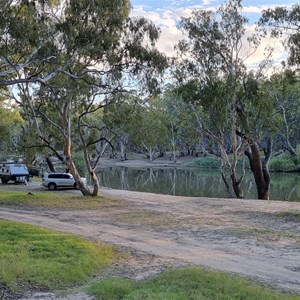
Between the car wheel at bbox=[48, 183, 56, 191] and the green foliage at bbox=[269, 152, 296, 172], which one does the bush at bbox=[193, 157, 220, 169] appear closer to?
the green foliage at bbox=[269, 152, 296, 172]

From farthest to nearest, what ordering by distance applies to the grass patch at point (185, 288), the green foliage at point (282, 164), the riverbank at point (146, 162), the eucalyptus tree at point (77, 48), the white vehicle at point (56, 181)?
the riverbank at point (146, 162) < the green foliage at point (282, 164) < the white vehicle at point (56, 181) < the eucalyptus tree at point (77, 48) < the grass patch at point (185, 288)

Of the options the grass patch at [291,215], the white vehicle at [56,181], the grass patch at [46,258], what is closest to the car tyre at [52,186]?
the white vehicle at [56,181]

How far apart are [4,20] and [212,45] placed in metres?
15.3

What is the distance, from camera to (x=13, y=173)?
1550 inches

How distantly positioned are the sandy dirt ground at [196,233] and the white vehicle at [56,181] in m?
12.4

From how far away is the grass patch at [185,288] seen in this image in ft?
22.5

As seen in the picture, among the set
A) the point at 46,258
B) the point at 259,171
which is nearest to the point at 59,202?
the point at 259,171

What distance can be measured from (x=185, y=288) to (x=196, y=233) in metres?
7.42

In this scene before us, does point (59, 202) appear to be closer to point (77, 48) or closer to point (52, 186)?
point (77, 48)

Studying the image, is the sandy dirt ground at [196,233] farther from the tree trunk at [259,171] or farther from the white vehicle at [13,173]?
the white vehicle at [13,173]

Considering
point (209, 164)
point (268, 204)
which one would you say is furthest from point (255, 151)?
point (209, 164)

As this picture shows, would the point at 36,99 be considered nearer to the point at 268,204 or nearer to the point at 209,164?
the point at 268,204

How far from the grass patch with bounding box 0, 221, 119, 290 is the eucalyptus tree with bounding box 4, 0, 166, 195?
601 cm

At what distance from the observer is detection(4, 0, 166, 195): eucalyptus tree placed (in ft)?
57.5
